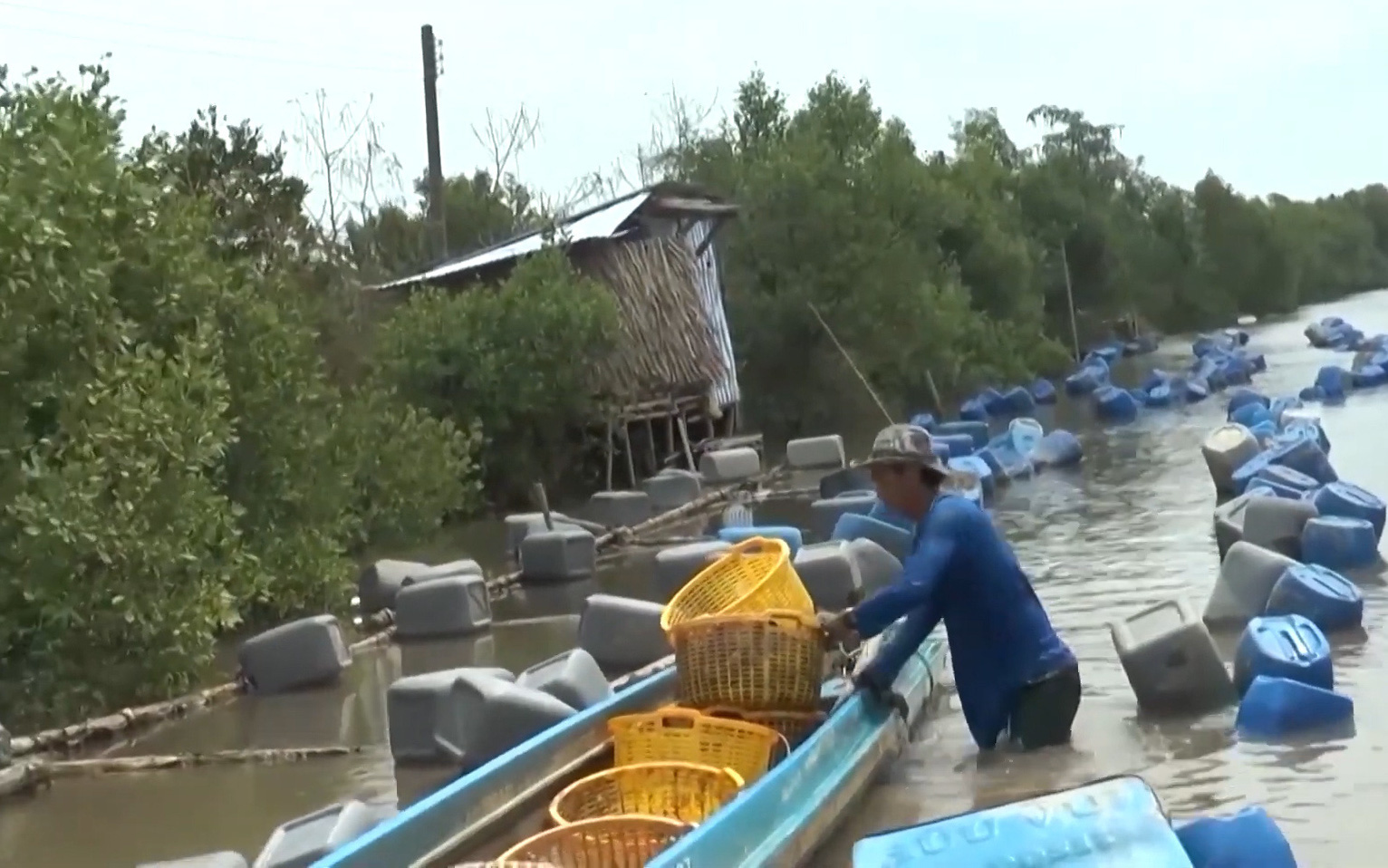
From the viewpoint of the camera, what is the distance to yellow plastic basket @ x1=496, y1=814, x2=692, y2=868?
21.6 ft

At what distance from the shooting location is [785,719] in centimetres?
816

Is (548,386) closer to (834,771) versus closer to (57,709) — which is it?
(57,709)

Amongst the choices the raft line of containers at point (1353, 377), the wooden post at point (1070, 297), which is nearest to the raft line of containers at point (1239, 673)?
the raft line of containers at point (1353, 377)

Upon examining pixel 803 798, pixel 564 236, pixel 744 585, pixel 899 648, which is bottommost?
pixel 803 798

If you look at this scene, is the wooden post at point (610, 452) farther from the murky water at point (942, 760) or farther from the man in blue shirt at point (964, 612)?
the man in blue shirt at point (964, 612)

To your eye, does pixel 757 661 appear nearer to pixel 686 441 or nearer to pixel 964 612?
pixel 964 612

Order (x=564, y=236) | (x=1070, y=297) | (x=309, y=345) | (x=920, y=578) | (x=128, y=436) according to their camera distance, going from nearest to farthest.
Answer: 1. (x=920, y=578)
2. (x=128, y=436)
3. (x=309, y=345)
4. (x=564, y=236)
5. (x=1070, y=297)

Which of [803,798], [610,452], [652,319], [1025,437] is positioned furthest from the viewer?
[652,319]

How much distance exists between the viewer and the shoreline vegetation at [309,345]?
495 inches

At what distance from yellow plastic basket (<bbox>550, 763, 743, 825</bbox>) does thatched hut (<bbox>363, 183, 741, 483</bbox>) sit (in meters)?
18.5

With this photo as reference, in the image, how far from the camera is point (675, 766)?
742 centimetres

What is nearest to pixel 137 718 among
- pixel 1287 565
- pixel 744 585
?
pixel 744 585

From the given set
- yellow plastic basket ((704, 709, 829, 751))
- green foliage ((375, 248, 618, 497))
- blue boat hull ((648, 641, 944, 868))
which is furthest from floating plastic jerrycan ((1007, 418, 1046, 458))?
yellow plastic basket ((704, 709, 829, 751))

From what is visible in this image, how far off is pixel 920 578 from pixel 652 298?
19914mm
